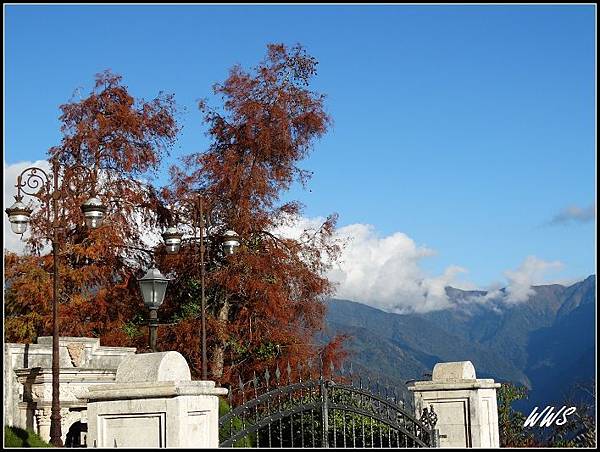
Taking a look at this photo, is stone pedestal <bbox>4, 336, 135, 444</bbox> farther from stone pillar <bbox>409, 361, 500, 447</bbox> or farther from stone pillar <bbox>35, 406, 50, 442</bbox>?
stone pillar <bbox>409, 361, 500, 447</bbox>

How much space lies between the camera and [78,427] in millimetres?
17266

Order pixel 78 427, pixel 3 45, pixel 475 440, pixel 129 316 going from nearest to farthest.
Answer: pixel 3 45
pixel 475 440
pixel 78 427
pixel 129 316

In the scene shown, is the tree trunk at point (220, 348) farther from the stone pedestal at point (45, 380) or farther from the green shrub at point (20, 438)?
the green shrub at point (20, 438)

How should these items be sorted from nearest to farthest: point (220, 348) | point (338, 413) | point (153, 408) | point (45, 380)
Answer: point (153, 408) → point (338, 413) → point (45, 380) → point (220, 348)

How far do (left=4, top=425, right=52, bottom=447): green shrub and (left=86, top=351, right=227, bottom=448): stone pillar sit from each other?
19.2 ft

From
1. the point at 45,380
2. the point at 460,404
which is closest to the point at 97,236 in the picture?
the point at 45,380

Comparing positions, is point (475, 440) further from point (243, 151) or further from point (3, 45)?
point (243, 151)

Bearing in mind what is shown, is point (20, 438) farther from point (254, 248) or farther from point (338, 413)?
point (254, 248)

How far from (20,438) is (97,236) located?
15.1 metres

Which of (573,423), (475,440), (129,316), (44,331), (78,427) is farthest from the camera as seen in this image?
(129,316)

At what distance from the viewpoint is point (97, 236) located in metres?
28.8

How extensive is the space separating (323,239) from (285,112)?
4.42m

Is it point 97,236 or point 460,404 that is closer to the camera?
point 460,404

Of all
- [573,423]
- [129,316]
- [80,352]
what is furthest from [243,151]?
[573,423]
